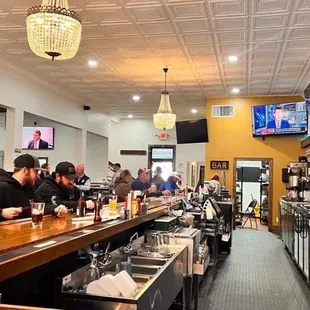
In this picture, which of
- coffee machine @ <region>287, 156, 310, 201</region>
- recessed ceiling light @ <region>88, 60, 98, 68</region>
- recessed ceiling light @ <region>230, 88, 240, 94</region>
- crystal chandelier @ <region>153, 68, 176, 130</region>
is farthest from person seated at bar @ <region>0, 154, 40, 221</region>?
recessed ceiling light @ <region>230, 88, 240, 94</region>

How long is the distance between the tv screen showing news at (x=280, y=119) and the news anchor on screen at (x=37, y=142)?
6.37m

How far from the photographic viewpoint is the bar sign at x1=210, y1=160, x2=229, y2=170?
11.6 meters

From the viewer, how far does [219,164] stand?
38.2ft

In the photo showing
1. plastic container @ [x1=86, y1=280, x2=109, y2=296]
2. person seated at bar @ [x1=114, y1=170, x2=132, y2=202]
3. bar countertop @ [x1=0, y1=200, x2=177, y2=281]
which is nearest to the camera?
bar countertop @ [x1=0, y1=200, x2=177, y2=281]

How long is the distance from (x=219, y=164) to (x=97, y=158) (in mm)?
5082

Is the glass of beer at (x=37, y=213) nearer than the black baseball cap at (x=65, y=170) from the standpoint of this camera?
Yes

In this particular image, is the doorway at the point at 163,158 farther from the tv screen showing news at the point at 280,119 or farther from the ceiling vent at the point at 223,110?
the tv screen showing news at the point at 280,119

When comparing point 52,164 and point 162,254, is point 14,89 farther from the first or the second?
point 162,254

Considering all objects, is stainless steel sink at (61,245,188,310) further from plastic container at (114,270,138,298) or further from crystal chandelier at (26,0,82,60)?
crystal chandelier at (26,0,82,60)

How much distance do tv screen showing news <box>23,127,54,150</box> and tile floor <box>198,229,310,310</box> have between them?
6.85m

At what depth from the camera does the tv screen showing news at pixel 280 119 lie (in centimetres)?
1044

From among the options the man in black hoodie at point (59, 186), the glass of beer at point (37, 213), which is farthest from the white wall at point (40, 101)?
the glass of beer at point (37, 213)

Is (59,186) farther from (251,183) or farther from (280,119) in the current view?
(251,183)

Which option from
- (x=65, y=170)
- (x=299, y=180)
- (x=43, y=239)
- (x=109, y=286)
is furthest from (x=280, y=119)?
(x=43, y=239)
